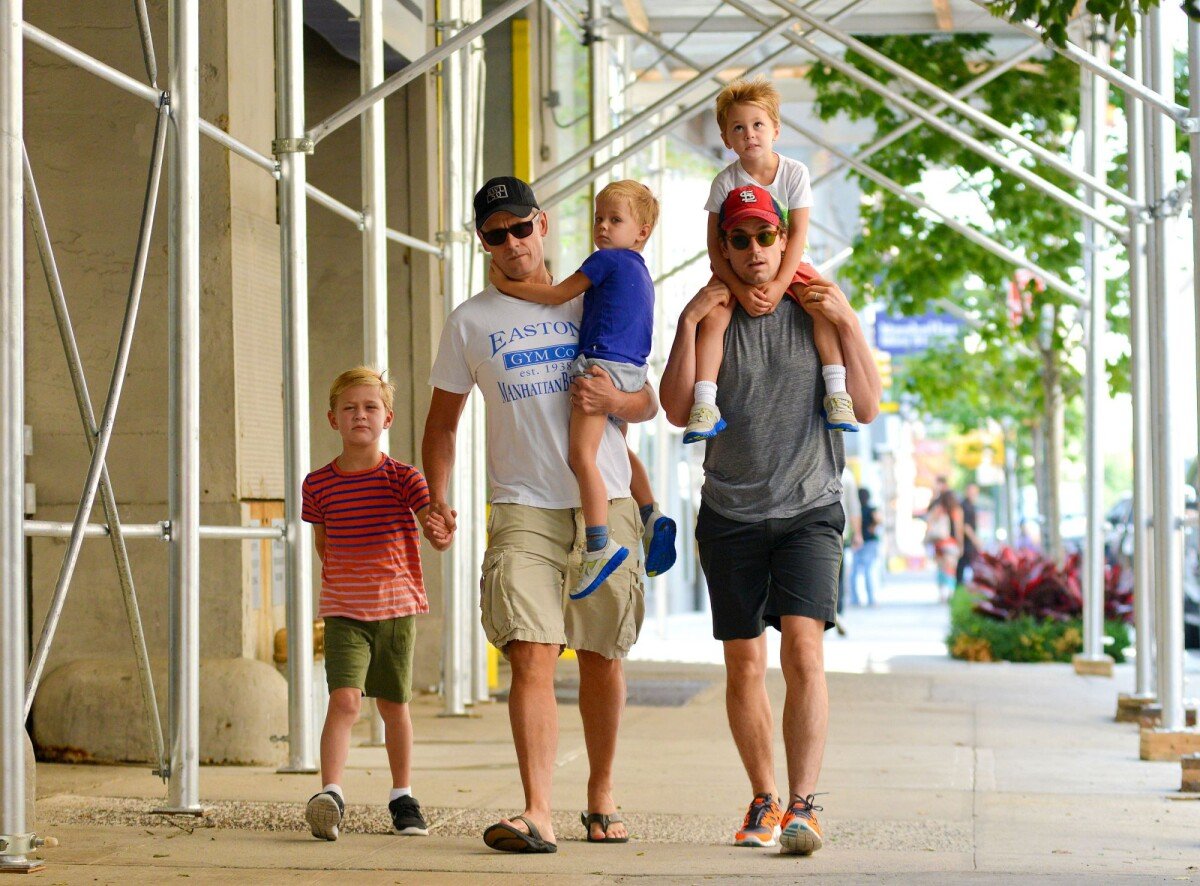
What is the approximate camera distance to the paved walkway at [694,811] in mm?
5105

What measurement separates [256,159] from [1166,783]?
4534mm

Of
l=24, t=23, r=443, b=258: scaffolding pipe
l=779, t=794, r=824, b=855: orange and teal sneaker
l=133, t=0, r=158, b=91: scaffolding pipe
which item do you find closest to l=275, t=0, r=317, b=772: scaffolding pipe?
l=24, t=23, r=443, b=258: scaffolding pipe

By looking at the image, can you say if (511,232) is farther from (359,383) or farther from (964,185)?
(964,185)

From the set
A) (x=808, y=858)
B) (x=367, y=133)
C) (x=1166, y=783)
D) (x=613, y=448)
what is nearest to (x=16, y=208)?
(x=613, y=448)

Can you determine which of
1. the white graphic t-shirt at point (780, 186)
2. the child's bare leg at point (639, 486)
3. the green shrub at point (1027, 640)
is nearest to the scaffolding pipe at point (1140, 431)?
the white graphic t-shirt at point (780, 186)

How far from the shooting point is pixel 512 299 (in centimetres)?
554

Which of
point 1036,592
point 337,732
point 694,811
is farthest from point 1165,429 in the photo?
point 1036,592

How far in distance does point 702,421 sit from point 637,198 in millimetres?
723

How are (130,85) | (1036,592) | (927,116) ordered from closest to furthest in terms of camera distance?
(130,85) → (927,116) → (1036,592)

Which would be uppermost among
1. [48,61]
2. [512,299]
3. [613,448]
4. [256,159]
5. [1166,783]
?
[48,61]

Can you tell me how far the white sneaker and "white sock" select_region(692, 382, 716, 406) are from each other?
20 millimetres

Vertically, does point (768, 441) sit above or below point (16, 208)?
below

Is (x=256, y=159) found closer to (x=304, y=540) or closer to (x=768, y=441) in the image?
(x=304, y=540)

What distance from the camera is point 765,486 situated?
5531mm
